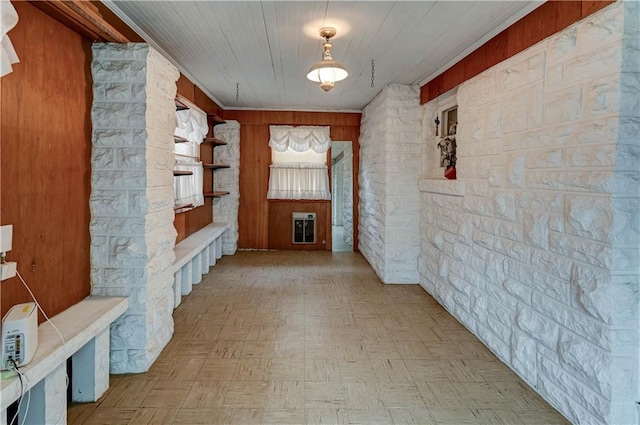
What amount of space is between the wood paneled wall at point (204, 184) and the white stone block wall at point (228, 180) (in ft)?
0.52

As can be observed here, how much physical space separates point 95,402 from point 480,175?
297cm

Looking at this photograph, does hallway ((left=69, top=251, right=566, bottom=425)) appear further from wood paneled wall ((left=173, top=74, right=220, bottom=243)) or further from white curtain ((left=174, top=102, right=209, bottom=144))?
white curtain ((left=174, top=102, right=209, bottom=144))

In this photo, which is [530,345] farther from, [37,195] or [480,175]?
[37,195]

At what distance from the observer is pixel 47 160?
2.10m

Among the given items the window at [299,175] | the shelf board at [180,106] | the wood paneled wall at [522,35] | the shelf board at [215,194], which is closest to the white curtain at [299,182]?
the window at [299,175]

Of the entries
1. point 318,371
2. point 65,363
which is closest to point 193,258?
point 318,371

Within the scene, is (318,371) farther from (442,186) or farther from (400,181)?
(400,181)

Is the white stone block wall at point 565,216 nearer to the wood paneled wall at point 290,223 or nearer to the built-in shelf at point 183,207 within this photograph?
the built-in shelf at point 183,207

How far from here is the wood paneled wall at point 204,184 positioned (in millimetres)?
4516

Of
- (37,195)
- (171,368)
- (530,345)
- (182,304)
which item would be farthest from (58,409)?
(530,345)

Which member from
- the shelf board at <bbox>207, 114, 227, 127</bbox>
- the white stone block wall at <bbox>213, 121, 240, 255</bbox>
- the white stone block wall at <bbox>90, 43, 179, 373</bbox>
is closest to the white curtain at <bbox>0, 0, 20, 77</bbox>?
the white stone block wall at <bbox>90, 43, 179, 373</bbox>

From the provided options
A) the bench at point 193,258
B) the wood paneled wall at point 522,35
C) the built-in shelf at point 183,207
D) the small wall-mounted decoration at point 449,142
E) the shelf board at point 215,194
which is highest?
the wood paneled wall at point 522,35

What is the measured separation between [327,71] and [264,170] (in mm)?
3995

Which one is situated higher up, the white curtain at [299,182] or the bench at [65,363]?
the white curtain at [299,182]
